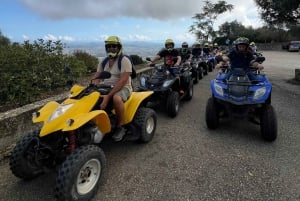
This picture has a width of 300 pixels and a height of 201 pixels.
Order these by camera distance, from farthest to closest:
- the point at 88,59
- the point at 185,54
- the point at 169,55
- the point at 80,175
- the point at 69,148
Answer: the point at 88,59 → the point at 185,54 → the point at 169,55 → the point at 69,148 → the point at 80,175

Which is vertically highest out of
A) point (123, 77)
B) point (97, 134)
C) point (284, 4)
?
point (284, 4)

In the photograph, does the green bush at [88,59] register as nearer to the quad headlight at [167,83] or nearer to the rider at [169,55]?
the rider at [169,55]

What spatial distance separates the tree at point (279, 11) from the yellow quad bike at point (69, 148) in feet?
28.7

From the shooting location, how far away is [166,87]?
22.7ft

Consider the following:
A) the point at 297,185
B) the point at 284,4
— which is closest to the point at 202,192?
the point at 297,185

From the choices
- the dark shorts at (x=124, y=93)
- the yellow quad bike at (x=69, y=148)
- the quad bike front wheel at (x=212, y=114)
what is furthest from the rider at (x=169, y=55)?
the yellow quad bike at (x=69, y=148)

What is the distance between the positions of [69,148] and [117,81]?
1655 mm

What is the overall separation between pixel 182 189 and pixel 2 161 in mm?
2744

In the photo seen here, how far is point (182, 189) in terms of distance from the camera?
3.81m

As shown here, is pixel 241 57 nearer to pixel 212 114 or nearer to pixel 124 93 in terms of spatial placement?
pixel 212 114

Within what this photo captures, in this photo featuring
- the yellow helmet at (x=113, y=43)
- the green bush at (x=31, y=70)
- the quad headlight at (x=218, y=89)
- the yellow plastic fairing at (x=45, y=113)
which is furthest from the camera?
the green bush at (x=31, y=70)

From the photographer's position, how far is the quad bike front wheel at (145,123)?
4992mm

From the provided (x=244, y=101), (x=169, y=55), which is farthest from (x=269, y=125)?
(x=169, y=55)

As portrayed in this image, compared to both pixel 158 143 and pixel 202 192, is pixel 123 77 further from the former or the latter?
pixel 202 192
